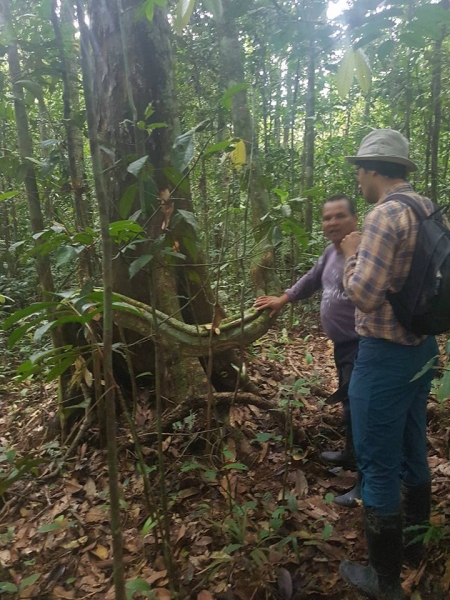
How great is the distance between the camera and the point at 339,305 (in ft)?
9.96

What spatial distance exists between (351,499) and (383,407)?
1053 millimetres

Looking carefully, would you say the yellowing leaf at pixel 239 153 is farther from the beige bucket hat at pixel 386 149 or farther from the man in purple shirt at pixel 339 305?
the man in purple shirt at pixel 339 305

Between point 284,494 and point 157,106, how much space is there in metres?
2.96

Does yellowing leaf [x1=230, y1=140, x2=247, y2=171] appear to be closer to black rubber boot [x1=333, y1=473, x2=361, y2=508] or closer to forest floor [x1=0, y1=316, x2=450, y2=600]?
forest floor [x1=0, y1=316, x2=450, y2=600]

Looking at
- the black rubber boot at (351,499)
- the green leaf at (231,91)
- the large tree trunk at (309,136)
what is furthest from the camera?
the large tree trunk at (309,136)

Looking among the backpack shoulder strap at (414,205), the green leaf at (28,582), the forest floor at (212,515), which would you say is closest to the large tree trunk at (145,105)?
the forest floor at (212,515)

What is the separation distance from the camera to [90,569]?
7.96ft

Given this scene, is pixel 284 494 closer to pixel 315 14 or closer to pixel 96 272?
pixel 315 14

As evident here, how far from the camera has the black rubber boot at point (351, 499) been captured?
284 cm

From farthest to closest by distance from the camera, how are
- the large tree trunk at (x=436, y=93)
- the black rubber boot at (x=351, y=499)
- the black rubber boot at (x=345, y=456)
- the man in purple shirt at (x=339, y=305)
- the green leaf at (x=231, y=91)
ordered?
1. the large tree trunk at (x=436, y=93)
2. the black rubber boot at (x=345, y=456)
3. the man in purple shirt at (x=339, y=305)
4. the black rubber boot at (x=351, y=499)
5. the green leaf at (x=231, y=91)

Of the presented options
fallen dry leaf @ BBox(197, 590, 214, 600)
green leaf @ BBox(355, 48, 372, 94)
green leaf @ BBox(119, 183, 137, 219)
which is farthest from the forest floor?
green leaf @ BBox(355, 48, 372, 94)

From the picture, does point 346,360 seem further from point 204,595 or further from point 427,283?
point 204,595

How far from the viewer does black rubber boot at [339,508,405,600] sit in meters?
2.14

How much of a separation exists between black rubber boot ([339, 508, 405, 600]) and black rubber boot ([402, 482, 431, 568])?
0.86 ft
